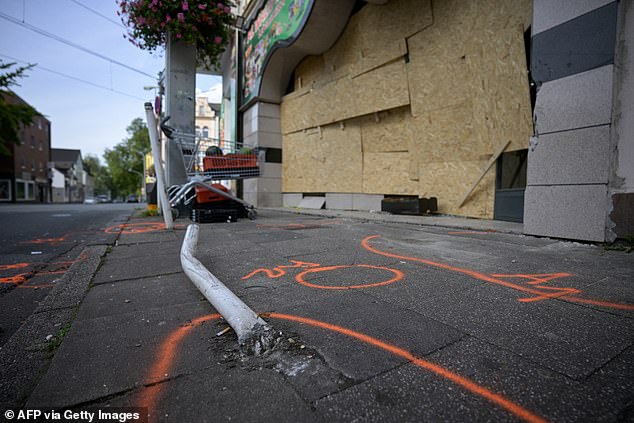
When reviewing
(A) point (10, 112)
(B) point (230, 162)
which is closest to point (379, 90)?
(B) point (230, 162)

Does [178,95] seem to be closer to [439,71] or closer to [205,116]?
[439,71]

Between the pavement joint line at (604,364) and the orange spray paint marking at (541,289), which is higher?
the orange spray paint marking at (541,289)

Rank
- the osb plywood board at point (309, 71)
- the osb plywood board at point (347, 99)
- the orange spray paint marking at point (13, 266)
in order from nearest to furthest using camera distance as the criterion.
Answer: the orange spray paint marking at point (13, 266) < the osb plywood board at point (347, 99) < the osb plywood board at point (309, 71)

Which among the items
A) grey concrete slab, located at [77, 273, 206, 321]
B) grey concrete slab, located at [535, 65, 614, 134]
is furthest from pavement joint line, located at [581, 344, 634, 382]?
grey concrete slab, located at [535, 65, 614, 134]

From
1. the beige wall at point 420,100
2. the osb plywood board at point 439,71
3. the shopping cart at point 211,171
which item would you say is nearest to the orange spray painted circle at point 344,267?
the shopping cart at point 211,171

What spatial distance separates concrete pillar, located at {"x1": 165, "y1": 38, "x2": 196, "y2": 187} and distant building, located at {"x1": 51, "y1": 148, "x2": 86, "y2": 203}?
52231mm

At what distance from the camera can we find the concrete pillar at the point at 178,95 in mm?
9305

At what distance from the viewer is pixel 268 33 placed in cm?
1293

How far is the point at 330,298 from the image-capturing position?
2303 millimetres

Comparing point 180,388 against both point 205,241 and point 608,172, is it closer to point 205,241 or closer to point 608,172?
point 205,241

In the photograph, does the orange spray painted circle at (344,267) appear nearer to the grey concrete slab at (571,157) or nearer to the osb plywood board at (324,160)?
the grey concrete slab at (571,157)

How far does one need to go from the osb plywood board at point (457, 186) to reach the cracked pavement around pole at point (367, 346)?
4480 mm

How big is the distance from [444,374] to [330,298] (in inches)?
41.3

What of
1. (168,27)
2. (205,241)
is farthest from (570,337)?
(168,27)
